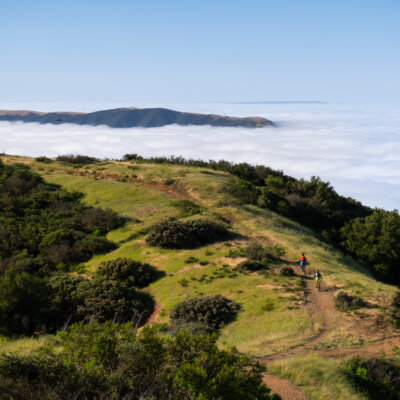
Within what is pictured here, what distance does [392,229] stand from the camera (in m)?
36.3

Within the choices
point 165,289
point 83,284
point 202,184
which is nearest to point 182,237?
point 165,289

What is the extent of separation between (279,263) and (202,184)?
66.2ft

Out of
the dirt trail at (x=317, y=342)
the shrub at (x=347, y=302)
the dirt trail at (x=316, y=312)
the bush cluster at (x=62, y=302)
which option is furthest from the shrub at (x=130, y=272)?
the shrub at (x=347, y=302)

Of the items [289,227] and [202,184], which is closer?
[289,227]

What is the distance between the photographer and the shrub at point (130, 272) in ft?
76.5

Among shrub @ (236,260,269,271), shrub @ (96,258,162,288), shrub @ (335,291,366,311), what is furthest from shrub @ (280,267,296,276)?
shrub @ (96,258,162,288)

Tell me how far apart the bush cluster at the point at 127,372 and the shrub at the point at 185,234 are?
1824 cm

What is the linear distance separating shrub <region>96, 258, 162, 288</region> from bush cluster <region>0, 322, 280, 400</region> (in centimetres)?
1395

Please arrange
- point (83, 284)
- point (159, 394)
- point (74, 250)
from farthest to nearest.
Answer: point (74, 250), point (83, 284), point (159, 394)

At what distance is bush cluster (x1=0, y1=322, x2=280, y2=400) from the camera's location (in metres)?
7.61

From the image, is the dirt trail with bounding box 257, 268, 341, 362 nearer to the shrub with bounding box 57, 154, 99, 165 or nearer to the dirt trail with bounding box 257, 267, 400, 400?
the dirt trail with bounding box 257, 267, 400, 400

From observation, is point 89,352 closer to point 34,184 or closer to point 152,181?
point 152,181

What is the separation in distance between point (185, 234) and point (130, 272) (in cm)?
580

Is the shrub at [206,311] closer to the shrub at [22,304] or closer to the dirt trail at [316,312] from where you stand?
the dirt trail at [316,312]
